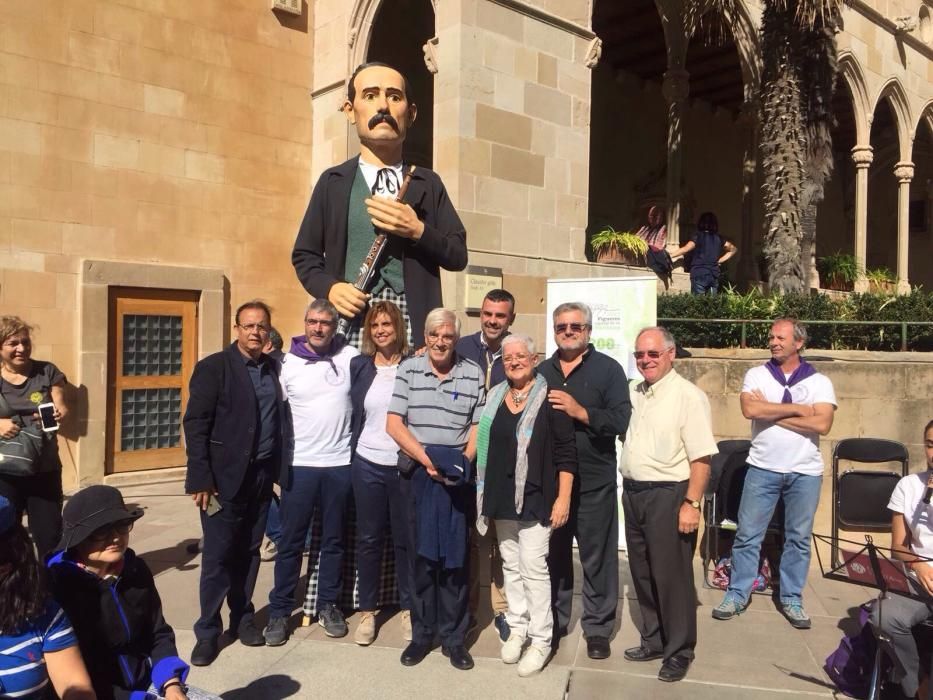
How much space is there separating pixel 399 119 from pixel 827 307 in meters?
5.76

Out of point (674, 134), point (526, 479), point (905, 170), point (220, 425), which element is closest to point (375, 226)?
point (220, 425)

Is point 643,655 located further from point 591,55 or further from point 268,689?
point 591,55

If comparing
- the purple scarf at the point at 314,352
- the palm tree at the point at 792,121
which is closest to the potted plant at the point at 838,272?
the palm tree at the point at 792,121

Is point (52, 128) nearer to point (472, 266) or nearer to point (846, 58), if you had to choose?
point (472, 266)

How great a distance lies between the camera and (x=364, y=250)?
4.25 m

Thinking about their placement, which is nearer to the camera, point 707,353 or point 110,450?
point 707,353

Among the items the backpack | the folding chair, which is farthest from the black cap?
the folding chair

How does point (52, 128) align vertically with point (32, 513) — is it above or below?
above

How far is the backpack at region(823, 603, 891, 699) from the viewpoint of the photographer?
3.40 metres

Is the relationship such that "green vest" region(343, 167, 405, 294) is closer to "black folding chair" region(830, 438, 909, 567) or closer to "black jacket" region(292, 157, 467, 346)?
"black jacket" region(292, 157, 467, 346)

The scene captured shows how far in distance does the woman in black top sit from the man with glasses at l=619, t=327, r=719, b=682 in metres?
3.54

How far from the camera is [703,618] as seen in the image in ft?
15.2

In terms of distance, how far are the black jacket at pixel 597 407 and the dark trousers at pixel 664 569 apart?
0.22 meters

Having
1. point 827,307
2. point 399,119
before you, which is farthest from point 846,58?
point 399,119
